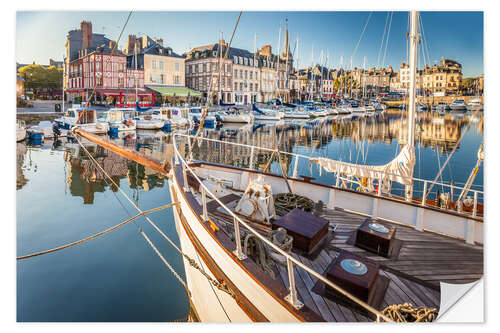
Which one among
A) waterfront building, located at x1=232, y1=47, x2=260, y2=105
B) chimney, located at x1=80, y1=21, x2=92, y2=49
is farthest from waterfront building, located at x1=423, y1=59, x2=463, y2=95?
waterfront building, located at x1=232, y1=47, x2=260, y2=105

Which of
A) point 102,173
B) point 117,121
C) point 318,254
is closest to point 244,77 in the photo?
point 117,121

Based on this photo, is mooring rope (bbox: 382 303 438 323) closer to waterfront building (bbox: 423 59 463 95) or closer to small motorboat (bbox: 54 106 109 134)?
waterfront building (bbox: 423 59 463 95)

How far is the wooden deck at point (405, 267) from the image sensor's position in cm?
237

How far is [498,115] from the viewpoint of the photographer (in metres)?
3.42

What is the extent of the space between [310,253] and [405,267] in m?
0.86

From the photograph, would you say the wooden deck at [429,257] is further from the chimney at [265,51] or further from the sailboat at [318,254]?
the chimney at [265,51]

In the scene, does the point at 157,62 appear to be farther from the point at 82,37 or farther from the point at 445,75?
the point at 445,75

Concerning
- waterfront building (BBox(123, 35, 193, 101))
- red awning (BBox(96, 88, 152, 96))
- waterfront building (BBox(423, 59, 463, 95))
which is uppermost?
waterfront building (BBox(123, 35, 193, 101))

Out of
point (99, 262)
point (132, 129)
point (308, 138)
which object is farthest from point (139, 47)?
point (99, 262)

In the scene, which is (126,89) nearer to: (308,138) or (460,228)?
(308,138)

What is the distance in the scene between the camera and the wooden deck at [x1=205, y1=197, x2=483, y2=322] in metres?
2.37

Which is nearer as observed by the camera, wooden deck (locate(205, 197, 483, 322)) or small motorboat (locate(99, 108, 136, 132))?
wooden deck (locate(205, 197, 483, 322))

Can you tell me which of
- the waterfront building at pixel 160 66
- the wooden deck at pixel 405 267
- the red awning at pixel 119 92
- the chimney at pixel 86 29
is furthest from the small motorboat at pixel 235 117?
the wooden deck at pixel 405 267
